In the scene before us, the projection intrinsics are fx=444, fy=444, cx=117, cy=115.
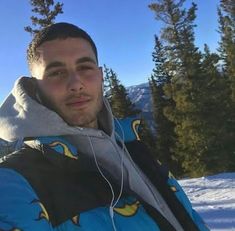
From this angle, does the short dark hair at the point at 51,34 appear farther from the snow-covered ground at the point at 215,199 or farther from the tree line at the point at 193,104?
the tree line at the point at 193,104

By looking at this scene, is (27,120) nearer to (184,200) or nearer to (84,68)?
(84,68)

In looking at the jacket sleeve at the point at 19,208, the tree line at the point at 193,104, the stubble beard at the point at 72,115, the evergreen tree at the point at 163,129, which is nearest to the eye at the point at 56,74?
the stubble beard at the point at 72,115

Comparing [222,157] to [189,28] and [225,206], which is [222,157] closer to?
[189,28]

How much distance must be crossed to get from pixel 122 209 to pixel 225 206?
270 inches

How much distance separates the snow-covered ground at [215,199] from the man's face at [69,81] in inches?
196

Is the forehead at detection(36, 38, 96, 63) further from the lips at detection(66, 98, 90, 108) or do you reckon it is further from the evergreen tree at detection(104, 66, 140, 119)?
the evergreen tree at detection(104, 66, 140, 119)

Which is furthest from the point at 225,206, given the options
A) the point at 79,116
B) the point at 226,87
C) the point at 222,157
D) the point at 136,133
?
the point at 226,87

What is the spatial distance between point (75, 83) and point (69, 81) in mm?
39

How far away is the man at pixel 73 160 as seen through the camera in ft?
6.57

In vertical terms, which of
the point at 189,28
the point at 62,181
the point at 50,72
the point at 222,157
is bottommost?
the point at 222,157

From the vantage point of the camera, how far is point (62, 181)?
2.16 m

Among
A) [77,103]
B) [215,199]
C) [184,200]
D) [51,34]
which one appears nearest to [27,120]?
[77,103]

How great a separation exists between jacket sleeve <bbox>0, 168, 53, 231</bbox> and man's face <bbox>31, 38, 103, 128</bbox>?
2.40ft

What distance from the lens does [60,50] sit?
109 inches
